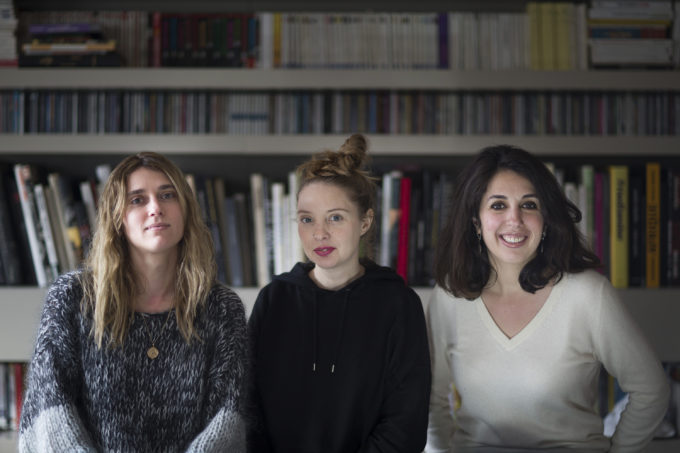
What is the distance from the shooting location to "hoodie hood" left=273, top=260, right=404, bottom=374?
1.31 m

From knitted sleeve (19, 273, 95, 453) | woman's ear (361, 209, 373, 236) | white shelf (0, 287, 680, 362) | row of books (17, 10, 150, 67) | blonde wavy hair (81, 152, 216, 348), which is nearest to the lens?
knitted sleeve (19, 273, 95, 453)

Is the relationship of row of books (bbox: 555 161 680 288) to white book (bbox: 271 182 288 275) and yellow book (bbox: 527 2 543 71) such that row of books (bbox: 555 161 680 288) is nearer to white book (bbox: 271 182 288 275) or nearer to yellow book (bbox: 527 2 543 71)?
yellow book (bbox: 527 2 543 71)

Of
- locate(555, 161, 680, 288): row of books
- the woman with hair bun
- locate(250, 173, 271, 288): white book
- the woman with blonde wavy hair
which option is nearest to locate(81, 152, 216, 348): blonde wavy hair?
the woman with blonde wavy hair

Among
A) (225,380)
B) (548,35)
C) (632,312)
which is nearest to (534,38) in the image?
(548,35)

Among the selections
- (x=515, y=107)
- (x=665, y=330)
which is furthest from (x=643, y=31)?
(x=665, y=330)

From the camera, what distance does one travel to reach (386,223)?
1.83 m

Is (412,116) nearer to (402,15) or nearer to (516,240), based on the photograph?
(402,15)

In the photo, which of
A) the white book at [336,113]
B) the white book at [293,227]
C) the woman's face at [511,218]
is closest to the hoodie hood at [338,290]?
the woman's face at [511,218]

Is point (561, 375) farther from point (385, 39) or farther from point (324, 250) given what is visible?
point (385, 39)

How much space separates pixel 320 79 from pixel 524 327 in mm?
918

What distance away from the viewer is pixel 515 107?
189cm

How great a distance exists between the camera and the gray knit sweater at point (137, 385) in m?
1.19

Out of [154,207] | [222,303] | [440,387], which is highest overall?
[154,207]

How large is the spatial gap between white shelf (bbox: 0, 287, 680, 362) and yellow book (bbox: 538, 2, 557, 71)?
714 mm
